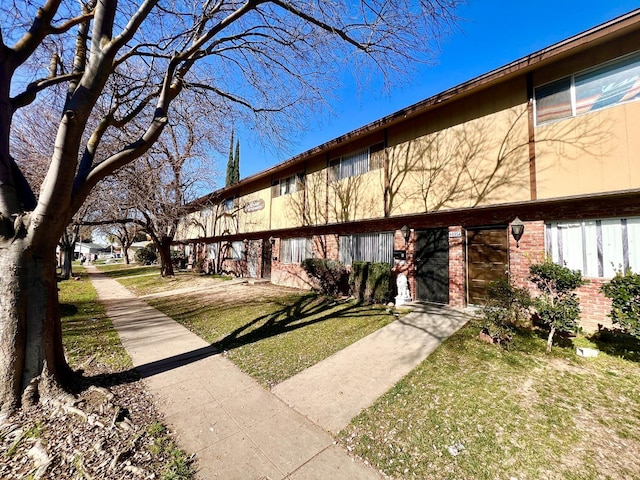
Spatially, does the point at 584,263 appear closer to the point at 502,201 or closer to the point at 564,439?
the point at 502,201

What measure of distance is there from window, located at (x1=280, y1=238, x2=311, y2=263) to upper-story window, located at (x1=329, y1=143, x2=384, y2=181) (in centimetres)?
369

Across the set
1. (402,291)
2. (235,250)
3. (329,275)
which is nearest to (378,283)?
(402,291)

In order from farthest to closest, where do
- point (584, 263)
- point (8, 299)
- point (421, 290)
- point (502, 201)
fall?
1. point (421, 290)
2. point (502, 201)
3. point (584, 263)
4. point (8, 299)

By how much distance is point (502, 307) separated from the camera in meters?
5.35

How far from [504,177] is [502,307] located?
312cm

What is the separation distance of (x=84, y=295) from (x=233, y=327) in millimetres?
10206

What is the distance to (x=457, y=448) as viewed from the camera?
2.71m

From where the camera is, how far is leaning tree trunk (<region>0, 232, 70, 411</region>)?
319 cm

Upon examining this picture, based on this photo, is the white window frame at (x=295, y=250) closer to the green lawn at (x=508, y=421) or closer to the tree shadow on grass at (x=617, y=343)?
the green lawn at (x=508, y=421)

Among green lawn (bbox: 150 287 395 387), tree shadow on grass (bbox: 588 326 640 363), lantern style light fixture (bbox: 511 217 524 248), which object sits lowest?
green lawn (bbox: 150 287 395 387)

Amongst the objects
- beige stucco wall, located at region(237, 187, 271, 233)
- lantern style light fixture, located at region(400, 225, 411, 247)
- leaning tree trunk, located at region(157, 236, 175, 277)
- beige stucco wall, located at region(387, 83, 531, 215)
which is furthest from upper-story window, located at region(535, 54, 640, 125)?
leaning tree trunk, located at region(157, 236, 175, 277)

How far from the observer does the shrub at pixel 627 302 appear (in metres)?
3.89

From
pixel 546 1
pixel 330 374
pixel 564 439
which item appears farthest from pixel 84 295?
pixel 546 1

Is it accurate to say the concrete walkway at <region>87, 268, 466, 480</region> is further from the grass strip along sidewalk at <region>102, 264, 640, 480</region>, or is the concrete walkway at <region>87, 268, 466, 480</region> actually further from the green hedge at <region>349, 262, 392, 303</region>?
the green hedge at <region>349, 262, 392, 303</region>
